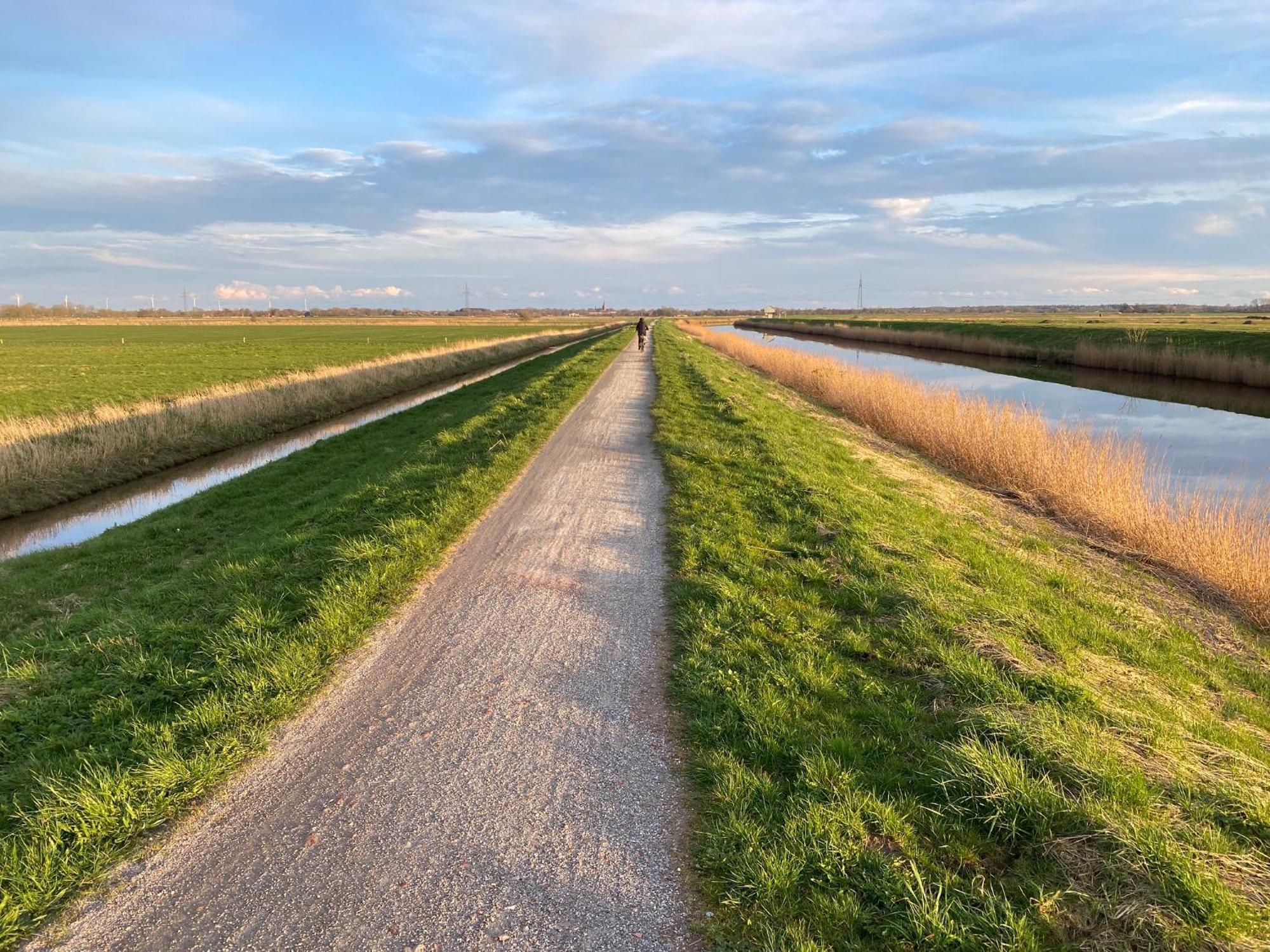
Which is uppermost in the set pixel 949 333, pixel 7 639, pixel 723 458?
pixel 949 333

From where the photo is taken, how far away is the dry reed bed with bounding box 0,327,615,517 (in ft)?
46.4

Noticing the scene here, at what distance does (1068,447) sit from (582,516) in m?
10.9

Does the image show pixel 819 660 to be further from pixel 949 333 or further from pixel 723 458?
pixel 949 333

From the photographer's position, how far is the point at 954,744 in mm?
3930

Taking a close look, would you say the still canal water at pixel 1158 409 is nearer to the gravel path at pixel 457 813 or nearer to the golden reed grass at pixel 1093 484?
the golden reed grass at pixel 1093 484

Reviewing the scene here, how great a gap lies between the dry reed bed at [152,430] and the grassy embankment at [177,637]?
179 inches

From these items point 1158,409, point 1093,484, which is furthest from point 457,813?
point 1158,409

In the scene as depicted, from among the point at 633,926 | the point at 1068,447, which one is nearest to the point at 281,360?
the point at 1068,447

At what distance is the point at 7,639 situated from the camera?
6.73m

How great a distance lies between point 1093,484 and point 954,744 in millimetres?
10533

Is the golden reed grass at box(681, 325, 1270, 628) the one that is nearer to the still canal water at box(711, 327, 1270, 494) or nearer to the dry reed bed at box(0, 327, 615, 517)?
the still canal water at box(711, 327, 1270, 494)

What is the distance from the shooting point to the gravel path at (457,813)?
2.85 metres

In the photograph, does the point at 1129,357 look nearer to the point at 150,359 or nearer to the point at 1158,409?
the point at 1158,409

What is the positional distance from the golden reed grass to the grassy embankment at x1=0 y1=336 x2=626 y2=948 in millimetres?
10166
